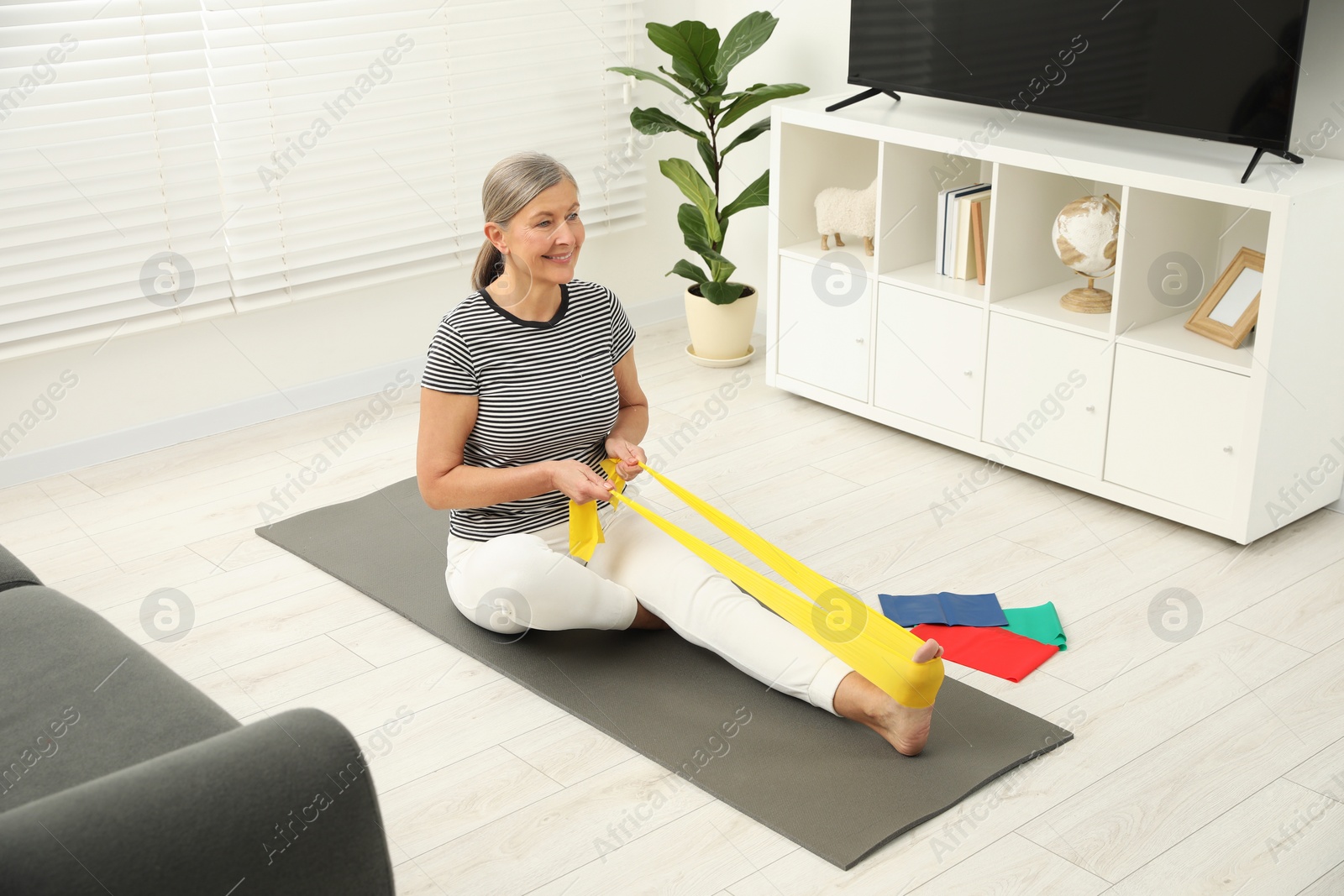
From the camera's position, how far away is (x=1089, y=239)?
10.1 ft

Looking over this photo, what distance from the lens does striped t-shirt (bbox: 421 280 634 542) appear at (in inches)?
92.7

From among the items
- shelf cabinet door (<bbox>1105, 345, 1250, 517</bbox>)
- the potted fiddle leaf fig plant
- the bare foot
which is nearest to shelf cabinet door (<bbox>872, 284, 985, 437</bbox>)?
shelf cabinet door (<bbox>1105, 345, 1250, 517</bbox>)

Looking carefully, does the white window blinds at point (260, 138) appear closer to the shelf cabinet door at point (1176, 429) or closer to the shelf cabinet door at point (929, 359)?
the shelf cabinet door at point (929, 359)

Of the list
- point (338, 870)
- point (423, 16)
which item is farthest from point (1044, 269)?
point (338, 870)

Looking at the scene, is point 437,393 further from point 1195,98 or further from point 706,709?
point 1195,98

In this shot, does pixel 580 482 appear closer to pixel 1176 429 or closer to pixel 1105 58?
pixel 1176 429

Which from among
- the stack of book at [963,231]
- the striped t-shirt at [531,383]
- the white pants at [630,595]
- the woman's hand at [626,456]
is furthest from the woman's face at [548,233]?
the stack of book at [963,231]

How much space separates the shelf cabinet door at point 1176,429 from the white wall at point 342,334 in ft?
1.97

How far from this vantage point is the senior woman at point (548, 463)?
90.7 inches

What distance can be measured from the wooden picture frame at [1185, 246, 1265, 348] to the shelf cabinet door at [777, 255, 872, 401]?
896mm

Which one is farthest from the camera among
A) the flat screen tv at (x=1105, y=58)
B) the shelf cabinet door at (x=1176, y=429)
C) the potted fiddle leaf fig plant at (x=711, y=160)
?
the potted fiddle leaf fig plant at (x=711, y=160)

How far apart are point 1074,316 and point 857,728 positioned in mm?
1365

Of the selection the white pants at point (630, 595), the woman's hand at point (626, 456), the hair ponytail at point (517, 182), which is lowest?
the white pants at point (630, 595)

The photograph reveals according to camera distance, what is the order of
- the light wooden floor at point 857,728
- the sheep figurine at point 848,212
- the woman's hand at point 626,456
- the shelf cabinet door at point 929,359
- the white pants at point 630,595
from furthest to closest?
the sheep figurine at point 848,212 → the shelf cabinet door at point 929,359 → the woman's hand at point 626,456 → the white pants at point 630,595 → the light wooden floor at point 857,728
